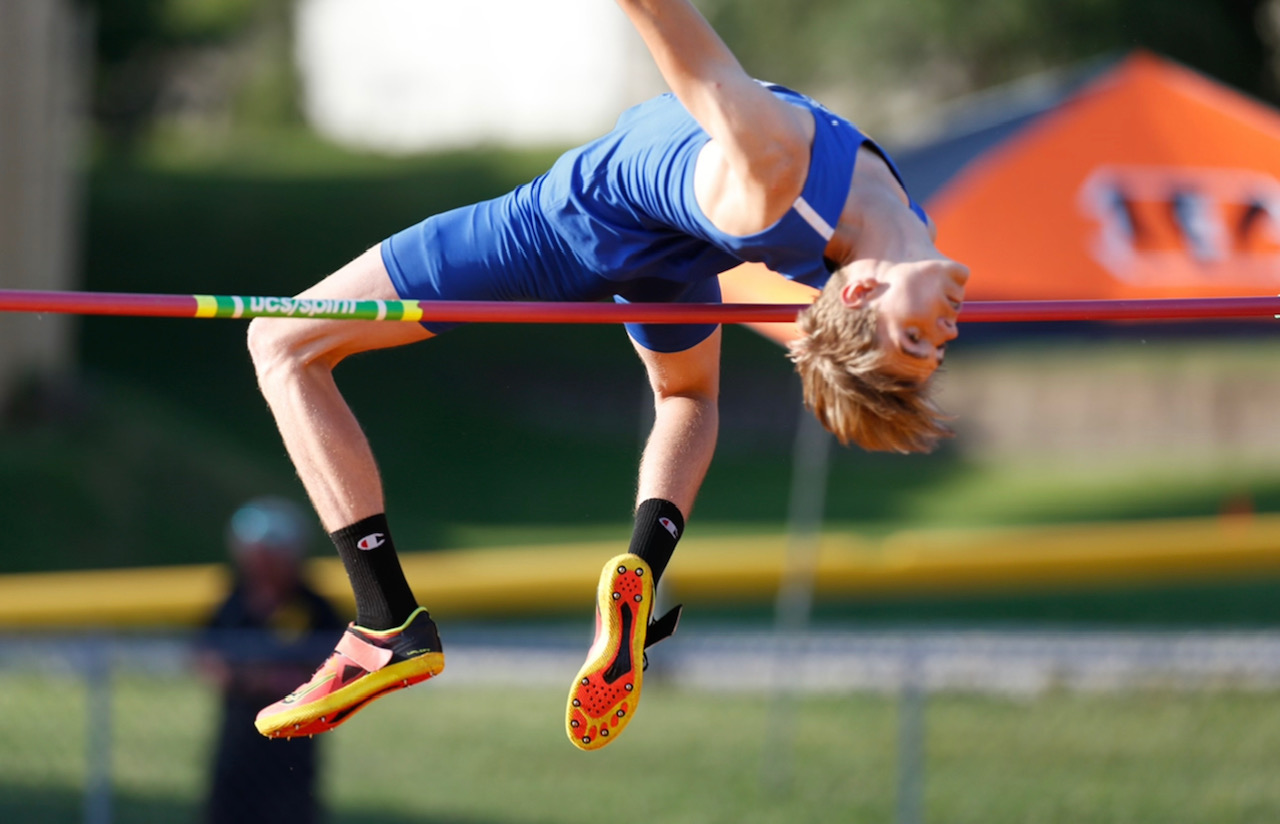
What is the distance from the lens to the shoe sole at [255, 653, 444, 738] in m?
3.37

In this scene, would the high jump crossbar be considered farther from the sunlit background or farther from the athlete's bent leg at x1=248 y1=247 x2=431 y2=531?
the sunlit background

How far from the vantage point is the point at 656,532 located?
3.58 meters

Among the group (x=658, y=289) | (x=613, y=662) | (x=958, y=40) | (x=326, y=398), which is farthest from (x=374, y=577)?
(x=958, y=40)

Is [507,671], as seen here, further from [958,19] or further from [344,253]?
[344,253]

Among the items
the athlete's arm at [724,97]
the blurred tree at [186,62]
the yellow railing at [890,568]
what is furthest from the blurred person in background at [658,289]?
the blurred tree at [186,62]

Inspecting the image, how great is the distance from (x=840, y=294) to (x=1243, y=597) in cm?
1055

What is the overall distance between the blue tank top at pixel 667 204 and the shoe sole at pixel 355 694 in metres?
0.97

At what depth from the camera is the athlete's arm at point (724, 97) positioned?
2.84 m

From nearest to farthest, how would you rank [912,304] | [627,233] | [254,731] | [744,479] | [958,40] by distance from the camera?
1. [912,304]
2. [627,233]
3. [254,731]
4. [958,40]
5. [744,479]

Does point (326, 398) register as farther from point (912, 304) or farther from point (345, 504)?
point (912, 304)

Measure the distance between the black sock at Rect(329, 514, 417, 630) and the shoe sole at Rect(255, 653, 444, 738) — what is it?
0.11 m

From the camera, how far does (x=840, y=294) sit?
303 cm

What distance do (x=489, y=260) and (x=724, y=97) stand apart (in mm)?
830

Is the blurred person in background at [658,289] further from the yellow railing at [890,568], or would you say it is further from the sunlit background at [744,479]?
the yellow railing at [890,568]
